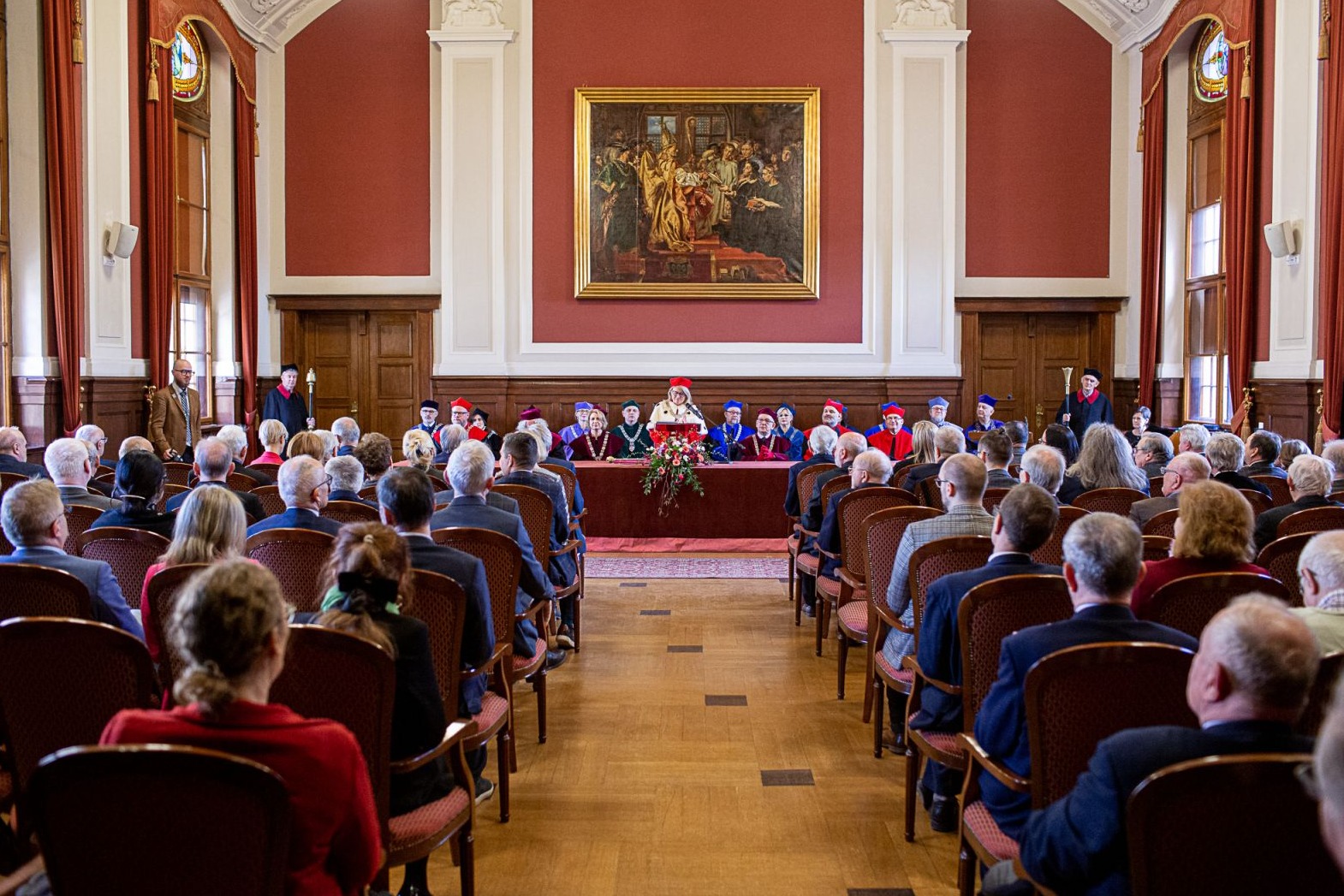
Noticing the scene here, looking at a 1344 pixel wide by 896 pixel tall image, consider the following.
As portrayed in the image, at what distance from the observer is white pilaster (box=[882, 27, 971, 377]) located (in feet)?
40.6

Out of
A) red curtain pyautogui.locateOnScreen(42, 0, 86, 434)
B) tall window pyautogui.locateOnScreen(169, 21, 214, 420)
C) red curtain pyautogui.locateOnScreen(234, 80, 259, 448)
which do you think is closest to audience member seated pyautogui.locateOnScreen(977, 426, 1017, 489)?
red curtain pyautogui.locateOnScreen(42, 0, 86, 434)

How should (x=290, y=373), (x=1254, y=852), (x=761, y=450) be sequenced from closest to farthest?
(x=1254, y=852) < (x=761, y=450) < (x=290, y=373)

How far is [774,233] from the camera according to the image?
1262 cm

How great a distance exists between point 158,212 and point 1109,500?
8539mm

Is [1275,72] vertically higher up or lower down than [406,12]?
lower down

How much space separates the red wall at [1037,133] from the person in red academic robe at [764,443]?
3.41 m

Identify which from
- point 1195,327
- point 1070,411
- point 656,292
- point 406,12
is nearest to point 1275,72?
point 1195,327

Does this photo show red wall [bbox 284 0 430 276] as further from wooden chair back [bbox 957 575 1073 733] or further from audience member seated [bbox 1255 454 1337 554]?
wooden chair back [bbox 957 575 1073 733]

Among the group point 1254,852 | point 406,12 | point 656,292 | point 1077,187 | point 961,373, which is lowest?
point 1254,852

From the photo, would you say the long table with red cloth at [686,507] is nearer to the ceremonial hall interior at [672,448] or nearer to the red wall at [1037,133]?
Result: the ceremonial hall interior at [672,448]

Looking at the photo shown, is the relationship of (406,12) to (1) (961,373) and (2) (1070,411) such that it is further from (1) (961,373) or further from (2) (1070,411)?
(2) (1070,411)

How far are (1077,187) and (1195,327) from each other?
212cm

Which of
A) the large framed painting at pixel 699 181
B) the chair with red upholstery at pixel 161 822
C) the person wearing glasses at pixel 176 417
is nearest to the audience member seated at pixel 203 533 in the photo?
the chair with red upholstery at pixel 161 822

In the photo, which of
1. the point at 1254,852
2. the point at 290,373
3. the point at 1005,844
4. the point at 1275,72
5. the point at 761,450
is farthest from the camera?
the point at 290,373
